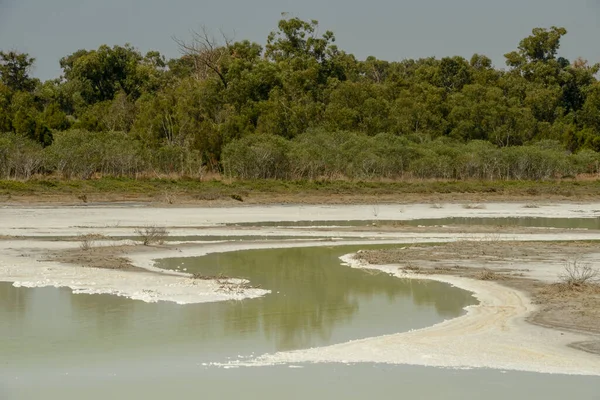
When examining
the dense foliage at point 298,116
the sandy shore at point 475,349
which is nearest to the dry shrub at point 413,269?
the sandy shore at point 475,349

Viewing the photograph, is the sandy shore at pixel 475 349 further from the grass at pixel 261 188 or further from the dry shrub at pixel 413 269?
the grass at pixel 261 188

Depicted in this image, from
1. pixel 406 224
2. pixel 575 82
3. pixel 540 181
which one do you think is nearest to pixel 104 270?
pixel 406 224

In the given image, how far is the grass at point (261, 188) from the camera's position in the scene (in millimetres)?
48125

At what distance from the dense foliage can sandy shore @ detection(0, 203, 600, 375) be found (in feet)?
42.0

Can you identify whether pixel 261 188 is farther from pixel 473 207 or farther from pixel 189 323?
pixel 189 323

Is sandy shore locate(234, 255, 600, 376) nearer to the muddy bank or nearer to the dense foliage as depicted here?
the muddy bank

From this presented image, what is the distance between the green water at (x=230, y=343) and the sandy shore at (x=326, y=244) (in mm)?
520

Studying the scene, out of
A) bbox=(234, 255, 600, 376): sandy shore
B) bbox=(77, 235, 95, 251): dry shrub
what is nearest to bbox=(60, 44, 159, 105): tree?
bbox=(77, 235, 95, 251): dry shrub

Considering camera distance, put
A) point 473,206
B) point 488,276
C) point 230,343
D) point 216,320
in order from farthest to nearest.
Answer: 1. point 473,206
2. point 488,276
3. point 216,320
4. point 230,343

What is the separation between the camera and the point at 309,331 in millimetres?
15516

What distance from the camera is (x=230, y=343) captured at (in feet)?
47.6

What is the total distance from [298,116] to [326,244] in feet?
153

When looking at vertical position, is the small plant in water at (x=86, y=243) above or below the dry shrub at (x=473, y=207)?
below

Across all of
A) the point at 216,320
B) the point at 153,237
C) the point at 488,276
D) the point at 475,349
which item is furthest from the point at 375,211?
the point at 475,349
